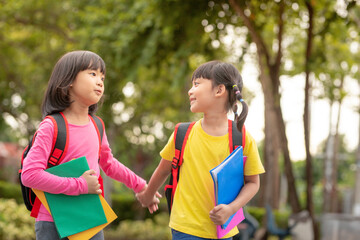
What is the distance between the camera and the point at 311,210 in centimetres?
935

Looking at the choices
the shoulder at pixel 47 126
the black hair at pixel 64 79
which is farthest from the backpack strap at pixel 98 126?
the shoulder at pixel 47 126

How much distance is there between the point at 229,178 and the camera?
2.61m

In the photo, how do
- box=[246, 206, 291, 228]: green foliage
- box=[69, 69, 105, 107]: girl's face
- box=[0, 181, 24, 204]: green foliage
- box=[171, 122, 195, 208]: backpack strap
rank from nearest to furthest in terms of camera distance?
box=[69, 69, 105, 107]: girl's face, box=[171, 122, 195, 208]: backpack strap, box=[246, 206, 291, 228]: green foliage, box=[0, 181, 24, 204]: green foliage

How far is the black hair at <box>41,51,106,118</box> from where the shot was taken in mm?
2678

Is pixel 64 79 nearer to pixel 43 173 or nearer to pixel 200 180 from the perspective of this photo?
pixel 43 173

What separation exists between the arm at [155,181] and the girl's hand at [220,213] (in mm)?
458

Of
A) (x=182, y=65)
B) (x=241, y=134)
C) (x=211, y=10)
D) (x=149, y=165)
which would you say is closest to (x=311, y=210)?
(x=182, y=65)

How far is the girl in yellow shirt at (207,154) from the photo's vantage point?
2705mm

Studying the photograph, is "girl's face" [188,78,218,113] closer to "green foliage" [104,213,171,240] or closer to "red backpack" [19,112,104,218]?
"red backpack" [19,112,104,218]

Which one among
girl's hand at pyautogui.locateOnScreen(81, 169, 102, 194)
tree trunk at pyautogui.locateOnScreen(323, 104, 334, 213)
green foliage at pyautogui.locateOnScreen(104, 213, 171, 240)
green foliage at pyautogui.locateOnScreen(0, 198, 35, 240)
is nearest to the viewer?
girl's hand at pyautogui.locateOnScreen(81, 169, 102, 194)

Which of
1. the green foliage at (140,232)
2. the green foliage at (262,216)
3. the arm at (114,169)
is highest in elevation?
the arm at (114,169)

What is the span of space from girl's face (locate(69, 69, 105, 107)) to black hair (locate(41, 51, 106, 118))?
22 millimetres

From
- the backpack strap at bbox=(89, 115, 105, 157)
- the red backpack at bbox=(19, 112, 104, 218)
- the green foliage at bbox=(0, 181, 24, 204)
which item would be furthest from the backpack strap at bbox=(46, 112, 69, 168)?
the green foliage at bbox=(0, 181, 24, 204)

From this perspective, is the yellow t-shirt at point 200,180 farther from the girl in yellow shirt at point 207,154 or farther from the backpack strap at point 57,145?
the backpack strap at point 57,145
